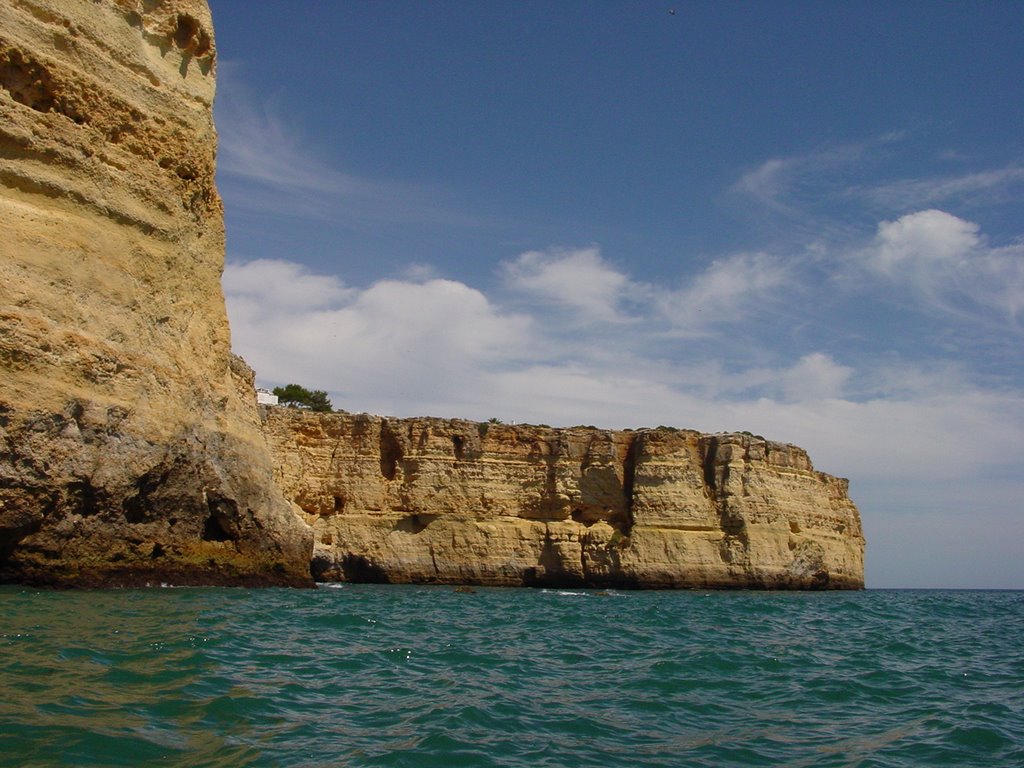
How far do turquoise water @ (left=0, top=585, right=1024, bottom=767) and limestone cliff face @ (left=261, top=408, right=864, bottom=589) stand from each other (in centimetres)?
1814

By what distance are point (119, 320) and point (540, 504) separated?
21432 mm

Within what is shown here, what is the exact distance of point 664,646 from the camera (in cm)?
1308

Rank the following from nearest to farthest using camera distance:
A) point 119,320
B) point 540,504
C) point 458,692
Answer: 1. point 458,692
2. point 119,320
3. point 540,504

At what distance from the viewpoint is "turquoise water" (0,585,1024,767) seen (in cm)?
633

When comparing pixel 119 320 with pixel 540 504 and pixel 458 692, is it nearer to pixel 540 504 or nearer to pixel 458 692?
pixel 458 692

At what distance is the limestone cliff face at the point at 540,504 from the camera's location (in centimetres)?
3350

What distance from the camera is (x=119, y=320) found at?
17.3m

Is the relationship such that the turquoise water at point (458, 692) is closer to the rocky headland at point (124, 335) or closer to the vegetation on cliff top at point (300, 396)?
the rocky headland at point (124, 335)

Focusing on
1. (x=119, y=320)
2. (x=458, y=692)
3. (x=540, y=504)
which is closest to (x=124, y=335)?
(x=119, y=320)

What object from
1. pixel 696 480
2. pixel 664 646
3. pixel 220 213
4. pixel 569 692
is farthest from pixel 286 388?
pixel 569 692

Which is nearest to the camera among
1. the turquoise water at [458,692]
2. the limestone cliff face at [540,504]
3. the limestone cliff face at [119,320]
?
the turquoise water at [458,692]

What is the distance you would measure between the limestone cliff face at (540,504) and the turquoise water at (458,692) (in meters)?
18.1

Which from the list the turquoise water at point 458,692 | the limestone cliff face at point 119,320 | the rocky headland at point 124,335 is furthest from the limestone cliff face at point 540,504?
the turquoise water at point 458,692

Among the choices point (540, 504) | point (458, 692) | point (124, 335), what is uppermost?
point (124, 335)
